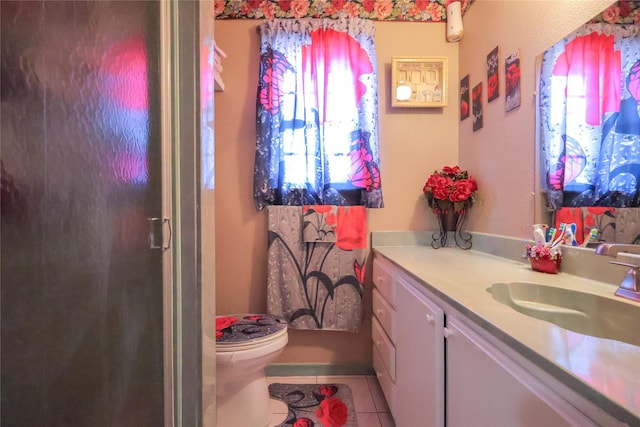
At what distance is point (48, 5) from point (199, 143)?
1.26 ft

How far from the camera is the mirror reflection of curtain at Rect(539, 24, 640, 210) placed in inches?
35.3

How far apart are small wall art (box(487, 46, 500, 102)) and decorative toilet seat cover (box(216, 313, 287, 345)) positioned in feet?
5.18

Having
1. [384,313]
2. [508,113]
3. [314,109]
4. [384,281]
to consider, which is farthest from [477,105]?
[384,313]

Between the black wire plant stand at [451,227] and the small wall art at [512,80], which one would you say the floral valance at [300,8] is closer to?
the small wall art at [512,80]

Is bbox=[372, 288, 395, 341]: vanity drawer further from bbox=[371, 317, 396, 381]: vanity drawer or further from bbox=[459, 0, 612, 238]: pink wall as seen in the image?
bbox=[459, 0, 612, 238]: pink wall

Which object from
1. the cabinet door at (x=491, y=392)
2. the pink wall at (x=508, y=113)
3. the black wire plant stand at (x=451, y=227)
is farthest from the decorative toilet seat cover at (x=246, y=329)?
the pink wall at (x=508, y=113)

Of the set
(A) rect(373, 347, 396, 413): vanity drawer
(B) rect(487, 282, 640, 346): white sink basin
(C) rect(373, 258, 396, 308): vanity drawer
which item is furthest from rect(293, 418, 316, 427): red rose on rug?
(B) rect(487, 282, 640, 346): white sink basin

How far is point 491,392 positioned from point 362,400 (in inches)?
47.5

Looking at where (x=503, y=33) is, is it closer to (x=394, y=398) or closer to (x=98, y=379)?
(x=394, y=398)

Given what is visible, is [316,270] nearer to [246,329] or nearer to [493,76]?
[246,329]

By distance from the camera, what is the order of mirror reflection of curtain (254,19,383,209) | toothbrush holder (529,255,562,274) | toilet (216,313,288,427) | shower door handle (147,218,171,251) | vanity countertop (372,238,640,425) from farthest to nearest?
mirror reflection of curtain (254,19,383,209) < toilet (216,313,288,427) < toothbrush holder (529,255,562,274) < shower door handle (147,218,171,251) < vanity countertop (372,238,640,425)

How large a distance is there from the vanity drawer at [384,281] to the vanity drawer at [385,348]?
0.63 feet

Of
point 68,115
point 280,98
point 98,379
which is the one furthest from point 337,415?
point 280,98

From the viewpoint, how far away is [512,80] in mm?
1411
